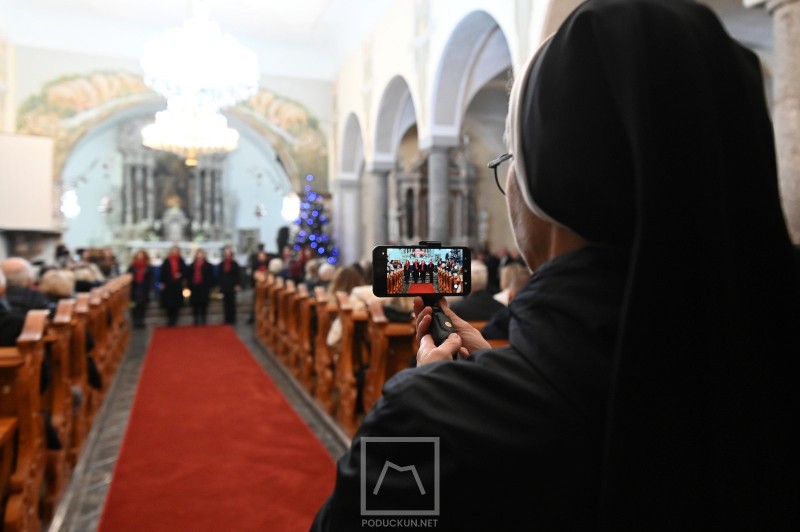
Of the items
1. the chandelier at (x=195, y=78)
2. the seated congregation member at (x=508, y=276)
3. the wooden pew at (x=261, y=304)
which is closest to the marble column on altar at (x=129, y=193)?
the wooden pew at (x=261, y=304)

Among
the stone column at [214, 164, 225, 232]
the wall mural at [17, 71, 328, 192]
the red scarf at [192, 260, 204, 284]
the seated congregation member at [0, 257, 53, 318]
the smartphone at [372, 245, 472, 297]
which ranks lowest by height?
the red scarf at [192, 260, 204, 284]

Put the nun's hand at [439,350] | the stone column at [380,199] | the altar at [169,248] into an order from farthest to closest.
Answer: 1. the altar at [169,248]
2. the stone column at [380,199]
3. the nun's hand at [439,350]

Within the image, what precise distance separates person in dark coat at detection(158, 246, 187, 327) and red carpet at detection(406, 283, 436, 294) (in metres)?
12.0

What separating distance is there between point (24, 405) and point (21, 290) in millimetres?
2128

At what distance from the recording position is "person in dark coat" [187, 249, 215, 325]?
12.5 meters

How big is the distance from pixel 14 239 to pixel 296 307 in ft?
19.0

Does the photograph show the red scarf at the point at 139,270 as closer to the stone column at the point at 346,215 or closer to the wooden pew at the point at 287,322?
the stone column at the point at 346,215

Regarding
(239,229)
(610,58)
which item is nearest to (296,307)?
(610,58)

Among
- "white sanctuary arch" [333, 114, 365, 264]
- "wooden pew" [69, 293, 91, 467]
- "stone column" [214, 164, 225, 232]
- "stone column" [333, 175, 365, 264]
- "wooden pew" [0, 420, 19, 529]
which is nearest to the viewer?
"wooden pew" [0, 420, 19, 529]

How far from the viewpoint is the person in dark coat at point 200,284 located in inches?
492

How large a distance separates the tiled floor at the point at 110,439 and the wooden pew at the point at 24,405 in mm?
352

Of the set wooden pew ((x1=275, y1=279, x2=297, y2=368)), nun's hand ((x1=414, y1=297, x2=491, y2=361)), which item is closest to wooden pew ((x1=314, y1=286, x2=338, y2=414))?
wooden pew ((x1=275, y1=279, x2=297, y2=368))

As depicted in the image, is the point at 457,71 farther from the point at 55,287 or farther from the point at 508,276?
the point at 55,287

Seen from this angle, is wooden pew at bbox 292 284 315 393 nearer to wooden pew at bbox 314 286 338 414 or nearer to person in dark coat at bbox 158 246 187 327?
wooden pew at bbox 314 286 338 414
